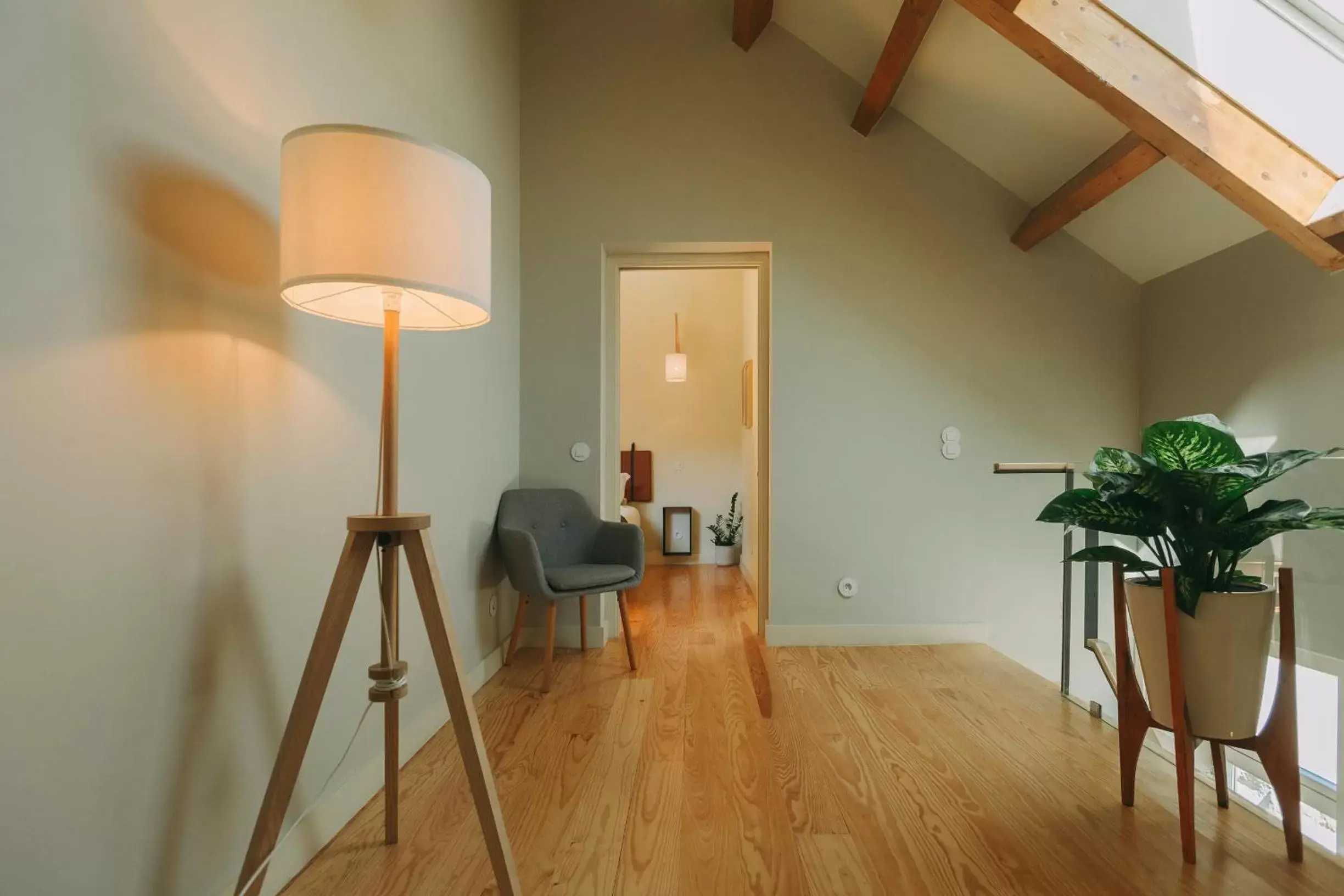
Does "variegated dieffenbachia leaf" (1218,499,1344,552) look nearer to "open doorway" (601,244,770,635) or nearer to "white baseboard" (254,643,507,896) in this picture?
"white baseboard" (254,643,507,896)

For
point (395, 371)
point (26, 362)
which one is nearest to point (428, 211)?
point (395, 371)

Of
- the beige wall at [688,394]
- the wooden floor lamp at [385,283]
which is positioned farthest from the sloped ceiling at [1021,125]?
the beige wall at [688,394]

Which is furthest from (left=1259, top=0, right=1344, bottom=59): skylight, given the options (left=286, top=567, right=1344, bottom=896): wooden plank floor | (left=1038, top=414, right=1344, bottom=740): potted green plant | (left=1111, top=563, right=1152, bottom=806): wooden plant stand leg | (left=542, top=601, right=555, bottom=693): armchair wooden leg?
(left=542, top=601, right=555, bottom=693): armchair wooden leg

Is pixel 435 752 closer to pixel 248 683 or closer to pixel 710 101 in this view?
pixel 248 683

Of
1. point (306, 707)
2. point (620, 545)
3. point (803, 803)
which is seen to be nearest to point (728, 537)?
point (620, 545)

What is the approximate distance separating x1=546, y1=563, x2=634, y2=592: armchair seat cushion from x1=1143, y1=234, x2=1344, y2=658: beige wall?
2235mm

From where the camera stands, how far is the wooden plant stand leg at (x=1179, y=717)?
1.54 metres

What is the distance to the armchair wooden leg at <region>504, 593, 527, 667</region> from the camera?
2.91 m

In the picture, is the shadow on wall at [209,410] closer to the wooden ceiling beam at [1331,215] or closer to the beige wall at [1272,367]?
the beige wall at [1272,367]

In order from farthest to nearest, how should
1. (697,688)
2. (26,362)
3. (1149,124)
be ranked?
(697,688), (1149,124), (26,362)

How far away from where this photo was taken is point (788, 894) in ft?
4.63

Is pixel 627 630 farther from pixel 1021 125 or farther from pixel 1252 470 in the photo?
pixel 1021 125

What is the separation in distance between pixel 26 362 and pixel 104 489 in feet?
0.73

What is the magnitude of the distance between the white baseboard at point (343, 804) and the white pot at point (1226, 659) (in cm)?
175
